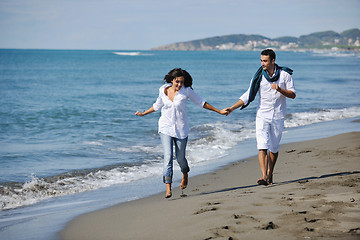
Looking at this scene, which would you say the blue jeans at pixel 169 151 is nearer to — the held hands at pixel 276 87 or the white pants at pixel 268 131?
the white pants at pixel 268 131

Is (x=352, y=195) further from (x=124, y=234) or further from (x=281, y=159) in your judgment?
(x=281, y=159)

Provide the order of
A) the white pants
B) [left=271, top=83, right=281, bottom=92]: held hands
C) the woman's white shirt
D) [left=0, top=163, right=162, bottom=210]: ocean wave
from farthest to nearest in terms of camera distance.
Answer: [left=0, top=163, right=162, bottom=210]: ocean wave → the white pants → the woman's white shirt → [left=271, top=83, right=281, bottom=92]: held hands

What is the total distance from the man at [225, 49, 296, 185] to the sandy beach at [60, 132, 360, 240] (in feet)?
2.07

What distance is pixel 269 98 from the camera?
20.2ft

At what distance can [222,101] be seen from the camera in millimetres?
25406

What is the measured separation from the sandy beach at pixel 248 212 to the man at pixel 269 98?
0.63m

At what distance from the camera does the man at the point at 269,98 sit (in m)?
6.11

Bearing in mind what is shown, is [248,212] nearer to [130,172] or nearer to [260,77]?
[260,77]

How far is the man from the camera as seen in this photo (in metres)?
6.11

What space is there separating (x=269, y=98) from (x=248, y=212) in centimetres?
209

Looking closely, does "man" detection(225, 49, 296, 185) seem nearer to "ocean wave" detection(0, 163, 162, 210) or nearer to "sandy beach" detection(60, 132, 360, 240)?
"sandy beach" detection(60, 132, 360, 240)

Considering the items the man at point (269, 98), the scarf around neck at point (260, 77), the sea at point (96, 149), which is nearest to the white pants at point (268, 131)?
the man at point (269, 98)

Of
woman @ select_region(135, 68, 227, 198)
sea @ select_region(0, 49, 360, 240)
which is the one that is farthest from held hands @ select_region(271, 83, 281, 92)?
sea @ select_region(0, 49, 360, 240)

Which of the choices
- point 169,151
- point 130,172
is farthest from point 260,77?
point 130,172
